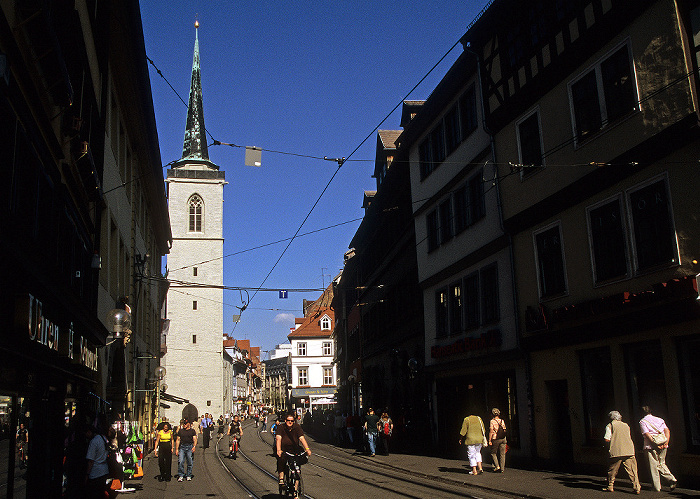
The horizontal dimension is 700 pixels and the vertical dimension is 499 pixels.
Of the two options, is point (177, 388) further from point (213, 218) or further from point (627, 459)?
point (627, 459)

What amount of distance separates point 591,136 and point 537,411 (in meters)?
7.15

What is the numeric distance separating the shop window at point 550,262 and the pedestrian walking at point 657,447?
489cm

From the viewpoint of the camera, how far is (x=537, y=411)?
18.6 meters

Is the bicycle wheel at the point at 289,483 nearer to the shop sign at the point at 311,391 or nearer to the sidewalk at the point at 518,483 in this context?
the sidewalk at the point at 518,483

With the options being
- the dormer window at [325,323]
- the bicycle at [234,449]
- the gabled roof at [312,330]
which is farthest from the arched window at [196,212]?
the bicycle at [234,449]

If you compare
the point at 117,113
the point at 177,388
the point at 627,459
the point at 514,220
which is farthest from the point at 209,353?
the point at 627,459

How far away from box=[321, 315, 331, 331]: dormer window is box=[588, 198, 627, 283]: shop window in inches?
3041

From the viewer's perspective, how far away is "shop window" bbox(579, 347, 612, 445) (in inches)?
622

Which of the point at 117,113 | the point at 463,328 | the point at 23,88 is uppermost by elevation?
the point at 117,113

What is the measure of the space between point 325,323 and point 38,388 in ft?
273

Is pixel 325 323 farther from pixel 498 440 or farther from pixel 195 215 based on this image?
pixel 498 440

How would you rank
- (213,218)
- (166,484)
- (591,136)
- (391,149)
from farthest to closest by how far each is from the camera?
(213,218) → (391,149) → (166,484) → (591,136)

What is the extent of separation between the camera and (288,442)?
12.8 metres

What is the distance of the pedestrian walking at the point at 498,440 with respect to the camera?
17266 millimetres
